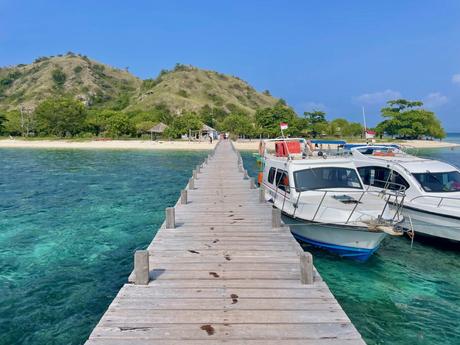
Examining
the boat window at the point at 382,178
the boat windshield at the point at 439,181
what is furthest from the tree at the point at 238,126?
the boat windshield at the point at 439,181

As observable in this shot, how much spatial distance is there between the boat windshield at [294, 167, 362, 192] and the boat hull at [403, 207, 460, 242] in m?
2.52

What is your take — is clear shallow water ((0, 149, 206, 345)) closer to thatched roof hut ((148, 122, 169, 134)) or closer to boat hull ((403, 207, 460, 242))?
boat hull ((403, 207, 460, 242))

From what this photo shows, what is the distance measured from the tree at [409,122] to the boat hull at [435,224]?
287 feet

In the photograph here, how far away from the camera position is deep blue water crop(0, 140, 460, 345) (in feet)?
26.4

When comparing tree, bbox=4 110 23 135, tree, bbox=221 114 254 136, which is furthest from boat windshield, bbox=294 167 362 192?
tree, bbox=4 110 23 135

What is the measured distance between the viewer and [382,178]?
52.6ft

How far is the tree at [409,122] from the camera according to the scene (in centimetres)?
9188

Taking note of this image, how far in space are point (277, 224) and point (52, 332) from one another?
659cm

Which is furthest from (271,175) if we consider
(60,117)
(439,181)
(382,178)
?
(60,117)

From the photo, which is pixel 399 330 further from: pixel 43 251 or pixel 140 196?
pixel 140 196

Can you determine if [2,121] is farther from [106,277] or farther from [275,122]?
[106,277]

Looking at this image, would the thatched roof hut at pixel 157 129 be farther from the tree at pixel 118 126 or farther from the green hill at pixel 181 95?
the green hill at pixel 181 95

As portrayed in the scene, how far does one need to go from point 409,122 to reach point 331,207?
307ft

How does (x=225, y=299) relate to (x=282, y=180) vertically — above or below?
below
